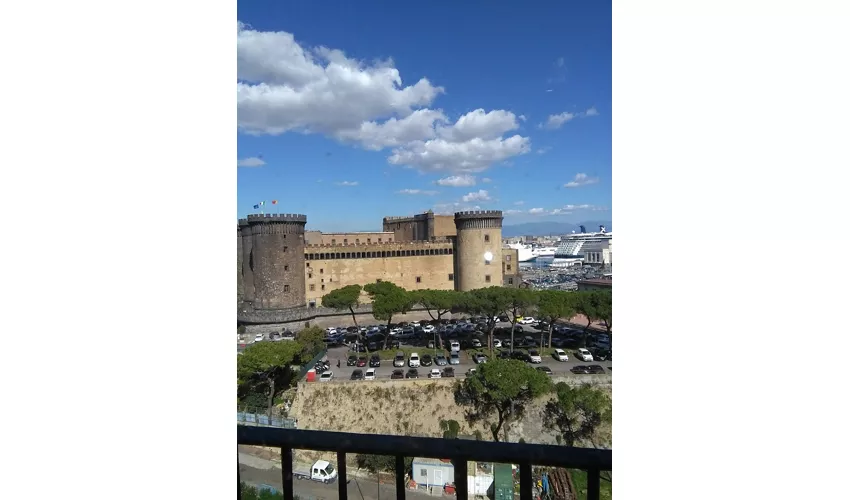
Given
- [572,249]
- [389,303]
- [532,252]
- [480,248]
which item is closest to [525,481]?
[389,303]

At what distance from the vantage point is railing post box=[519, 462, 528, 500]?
49 cm

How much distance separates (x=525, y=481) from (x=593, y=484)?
76mm

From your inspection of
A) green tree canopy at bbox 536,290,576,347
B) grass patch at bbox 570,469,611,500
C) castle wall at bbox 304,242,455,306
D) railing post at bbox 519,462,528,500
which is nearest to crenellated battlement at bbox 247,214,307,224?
castle wall at bbox 304,242,455,306

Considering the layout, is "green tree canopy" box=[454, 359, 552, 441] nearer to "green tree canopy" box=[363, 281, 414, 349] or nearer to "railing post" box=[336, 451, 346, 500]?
"green tree canopy" box=[363, 281, 414, 349]

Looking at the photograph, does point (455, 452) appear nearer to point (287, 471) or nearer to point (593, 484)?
point (593, 484)

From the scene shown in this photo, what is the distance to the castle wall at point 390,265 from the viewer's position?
1299cm

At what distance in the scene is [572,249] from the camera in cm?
2886

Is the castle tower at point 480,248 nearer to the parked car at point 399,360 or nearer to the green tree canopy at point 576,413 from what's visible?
the parked car at point 399,360

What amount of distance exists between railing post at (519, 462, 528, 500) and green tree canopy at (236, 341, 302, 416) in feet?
22.3

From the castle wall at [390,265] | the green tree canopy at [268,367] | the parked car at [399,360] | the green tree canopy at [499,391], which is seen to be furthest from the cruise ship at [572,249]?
the green tree canopy at [268,367]

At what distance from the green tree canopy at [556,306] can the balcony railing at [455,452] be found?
7950mm
